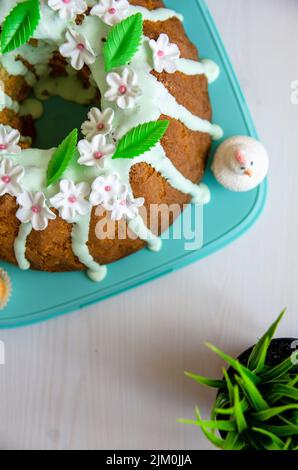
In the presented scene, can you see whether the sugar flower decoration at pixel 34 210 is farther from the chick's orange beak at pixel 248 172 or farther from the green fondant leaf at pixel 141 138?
the chick's orange beak at pixel 248 172

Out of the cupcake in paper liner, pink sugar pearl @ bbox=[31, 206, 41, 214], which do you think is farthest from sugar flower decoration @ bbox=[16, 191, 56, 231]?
the cupcake in paper liner

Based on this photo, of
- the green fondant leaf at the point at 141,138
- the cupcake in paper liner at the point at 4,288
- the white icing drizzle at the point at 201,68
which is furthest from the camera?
the cupcake in paper liner at the point at 4,288

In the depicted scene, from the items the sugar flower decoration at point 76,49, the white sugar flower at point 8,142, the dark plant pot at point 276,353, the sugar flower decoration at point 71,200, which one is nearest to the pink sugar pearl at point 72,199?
the sugar flower decoration at point 71,200

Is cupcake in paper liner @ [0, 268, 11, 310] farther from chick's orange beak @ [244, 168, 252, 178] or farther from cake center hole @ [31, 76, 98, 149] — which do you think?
chick's orange beak @ [244, 168, 252, 178]

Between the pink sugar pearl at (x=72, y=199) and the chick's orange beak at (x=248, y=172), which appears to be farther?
the chick's orange beak at (x=248, y=172)
